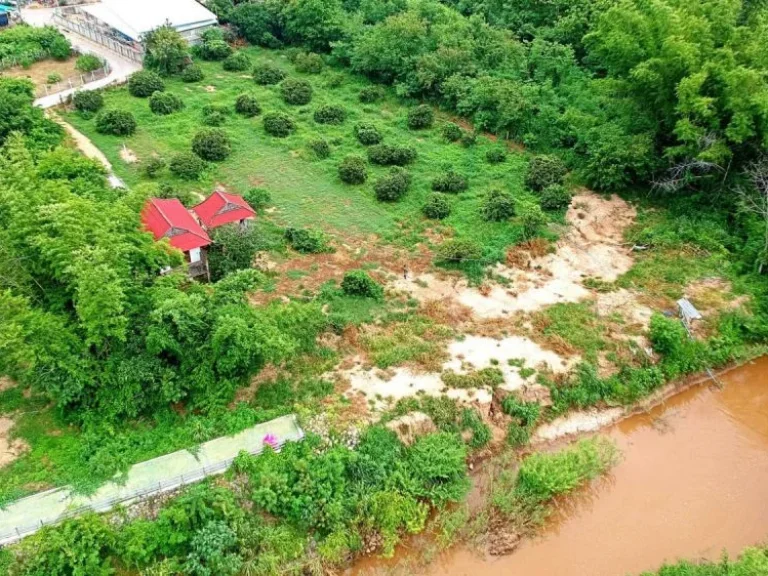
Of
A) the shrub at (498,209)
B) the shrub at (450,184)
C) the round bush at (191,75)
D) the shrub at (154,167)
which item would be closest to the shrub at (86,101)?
the round bush at (191,75)

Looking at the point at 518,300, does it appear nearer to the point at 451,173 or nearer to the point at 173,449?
the point at 451,173

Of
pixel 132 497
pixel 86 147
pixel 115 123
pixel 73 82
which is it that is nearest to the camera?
pixel 132 497

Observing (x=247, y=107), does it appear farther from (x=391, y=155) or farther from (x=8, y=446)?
(x=8, y=446)

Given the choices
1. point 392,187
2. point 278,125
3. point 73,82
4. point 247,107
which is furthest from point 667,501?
point 73,82

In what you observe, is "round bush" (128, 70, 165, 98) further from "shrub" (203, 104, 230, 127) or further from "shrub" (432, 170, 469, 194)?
"shrub" (432, 170, 469, 194)

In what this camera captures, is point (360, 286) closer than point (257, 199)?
Yes

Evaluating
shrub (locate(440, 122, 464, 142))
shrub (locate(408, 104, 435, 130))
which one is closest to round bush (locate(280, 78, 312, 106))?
shrub (locate(408, 104, 435, 130))

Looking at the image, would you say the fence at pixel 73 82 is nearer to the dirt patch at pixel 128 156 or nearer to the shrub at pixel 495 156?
the dirt patch at pixel 128 156
